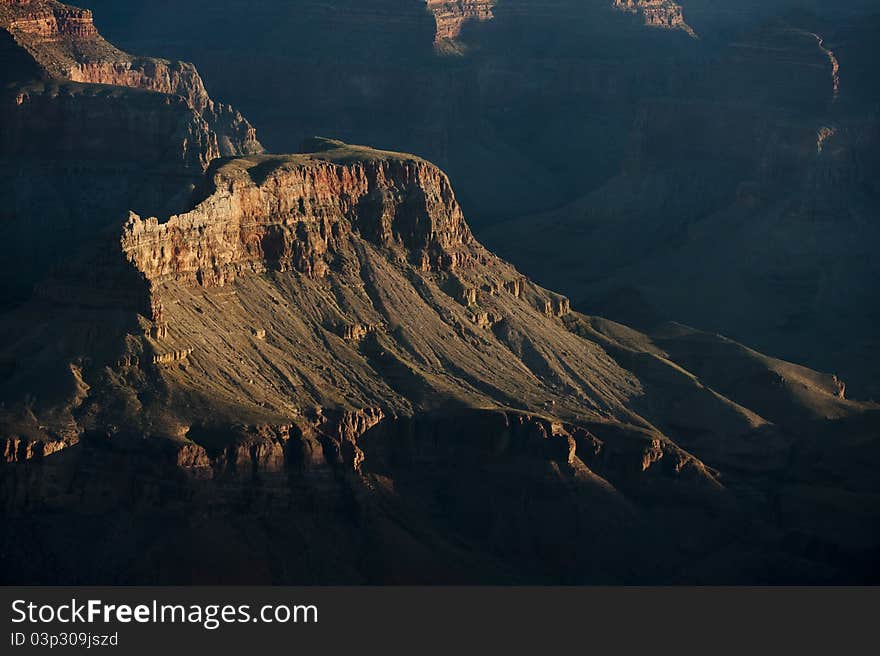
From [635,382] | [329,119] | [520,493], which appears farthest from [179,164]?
[329,119]

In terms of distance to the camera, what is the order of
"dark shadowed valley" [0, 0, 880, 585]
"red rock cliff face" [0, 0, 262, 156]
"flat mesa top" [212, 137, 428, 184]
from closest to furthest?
"dark shadowed valley" [0, 0, 880, 585], "flat mesa top" [212, 137, 428, 184], "red rock cliff face" [0, 0, 262, 156]

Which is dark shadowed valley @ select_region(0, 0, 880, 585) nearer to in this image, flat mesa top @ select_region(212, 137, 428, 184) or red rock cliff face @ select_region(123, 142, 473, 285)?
red rock cliff face @ select_region(123, 142, 473, 285)

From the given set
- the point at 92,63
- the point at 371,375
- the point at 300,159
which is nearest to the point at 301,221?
the point at 300,159

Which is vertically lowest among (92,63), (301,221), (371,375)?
(92,63)

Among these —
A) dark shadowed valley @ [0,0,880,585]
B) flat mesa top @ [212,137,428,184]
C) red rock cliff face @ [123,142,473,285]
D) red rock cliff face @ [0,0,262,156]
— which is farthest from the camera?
red rock cliff face @ [0,0,262,156]

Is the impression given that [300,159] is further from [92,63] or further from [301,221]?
[92,63]

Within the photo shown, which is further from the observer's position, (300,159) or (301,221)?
(300,159)

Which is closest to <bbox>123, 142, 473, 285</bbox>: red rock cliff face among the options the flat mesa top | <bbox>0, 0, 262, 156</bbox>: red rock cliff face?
the flat mesa top

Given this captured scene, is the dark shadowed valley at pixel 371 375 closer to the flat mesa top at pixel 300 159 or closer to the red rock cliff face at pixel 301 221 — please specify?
the red rock cliff face at pixel 301 221

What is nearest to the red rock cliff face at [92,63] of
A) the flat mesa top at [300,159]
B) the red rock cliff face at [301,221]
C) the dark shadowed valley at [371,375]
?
the dark shadowed valley at [371,375]
